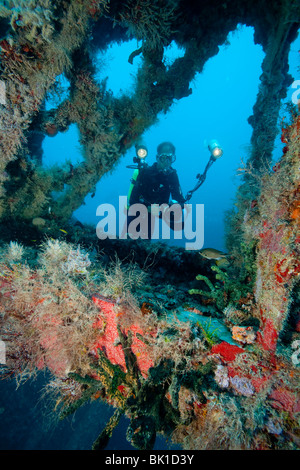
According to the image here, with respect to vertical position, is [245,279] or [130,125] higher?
[130,125]

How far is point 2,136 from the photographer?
16.7 feet

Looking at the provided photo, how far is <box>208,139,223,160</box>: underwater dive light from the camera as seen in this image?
7.38 metres

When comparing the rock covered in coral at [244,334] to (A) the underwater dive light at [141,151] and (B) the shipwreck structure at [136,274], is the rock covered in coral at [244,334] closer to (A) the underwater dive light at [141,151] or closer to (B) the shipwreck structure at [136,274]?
(B) the shipwreck structure at [136,274]

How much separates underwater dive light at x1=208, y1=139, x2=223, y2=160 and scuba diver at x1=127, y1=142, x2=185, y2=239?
1458 millimetres

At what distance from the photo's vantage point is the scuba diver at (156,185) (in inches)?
318

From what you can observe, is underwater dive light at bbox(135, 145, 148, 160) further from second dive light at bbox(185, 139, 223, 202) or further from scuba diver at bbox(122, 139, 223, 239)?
second dive light at bbox(185, 139, 223, 202)

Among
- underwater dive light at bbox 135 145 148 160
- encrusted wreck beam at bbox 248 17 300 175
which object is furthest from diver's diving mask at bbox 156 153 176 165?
encrusted wreck beam at bbox 248 17 300 175

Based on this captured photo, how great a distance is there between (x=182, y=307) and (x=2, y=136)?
551cm

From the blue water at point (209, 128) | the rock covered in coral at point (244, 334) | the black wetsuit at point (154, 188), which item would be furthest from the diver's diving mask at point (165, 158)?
the blue water at point (209, 128)

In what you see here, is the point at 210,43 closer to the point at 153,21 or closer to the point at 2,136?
the point at 153,21

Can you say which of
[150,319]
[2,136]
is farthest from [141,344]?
[2,136]
